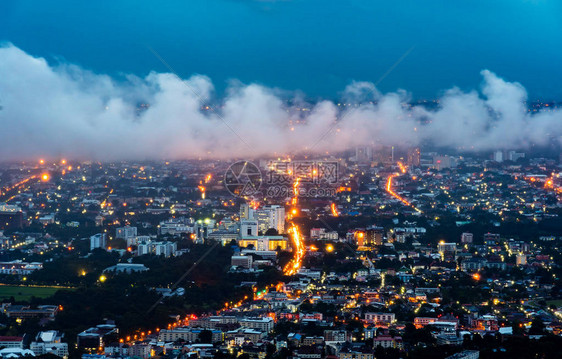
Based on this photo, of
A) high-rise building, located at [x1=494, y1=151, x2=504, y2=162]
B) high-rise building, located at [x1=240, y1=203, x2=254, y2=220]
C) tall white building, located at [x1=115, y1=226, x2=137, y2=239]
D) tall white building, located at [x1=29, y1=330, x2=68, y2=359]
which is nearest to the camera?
tall white building, located at [x1=29, y1=330, x2=68, y2=359]

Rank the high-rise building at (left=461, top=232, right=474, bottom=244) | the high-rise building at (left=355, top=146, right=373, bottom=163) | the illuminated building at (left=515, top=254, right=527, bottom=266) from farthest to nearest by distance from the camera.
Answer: the high-rise building at (left=355, top=146, right=373, bottom=163)
the high-rise building at (left=461, top=232, right=474, bottom=244)
the illuminated building at (left=515, top=254, right=527, bottom=266)

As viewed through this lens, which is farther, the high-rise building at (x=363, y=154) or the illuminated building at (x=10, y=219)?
the high-rise building at (x=363, y=154)

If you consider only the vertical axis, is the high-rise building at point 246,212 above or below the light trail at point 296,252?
above

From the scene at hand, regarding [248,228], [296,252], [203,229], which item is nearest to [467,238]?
[296,252]

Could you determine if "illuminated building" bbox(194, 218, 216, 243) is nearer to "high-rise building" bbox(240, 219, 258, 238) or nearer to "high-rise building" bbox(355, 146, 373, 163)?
"high-rise building" bbox(240, 219, 258, 238)

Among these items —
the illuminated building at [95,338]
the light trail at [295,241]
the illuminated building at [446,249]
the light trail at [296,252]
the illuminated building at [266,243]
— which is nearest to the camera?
the illuminated building at [95,338]

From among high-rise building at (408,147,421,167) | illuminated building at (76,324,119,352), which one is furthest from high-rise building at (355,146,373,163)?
illuminated building at (76,324,119,352)

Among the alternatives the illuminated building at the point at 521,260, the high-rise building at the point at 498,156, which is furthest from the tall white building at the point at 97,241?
the high-rise building at the point at 498,156

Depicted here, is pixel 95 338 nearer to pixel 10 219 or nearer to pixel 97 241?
pixel 97 241

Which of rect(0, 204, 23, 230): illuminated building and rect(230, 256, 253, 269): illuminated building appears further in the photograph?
rect(0, 204, 23, 230): illuminated building

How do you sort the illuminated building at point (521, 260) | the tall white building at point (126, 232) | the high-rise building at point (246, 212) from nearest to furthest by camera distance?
1. the illuminated building at point (521, 260)
2. the tall white building at point (126, 232)
3. the high-rise building at point (246, 212)

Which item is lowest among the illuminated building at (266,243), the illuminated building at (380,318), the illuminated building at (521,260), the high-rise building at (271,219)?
the illuminated building at (380,318)

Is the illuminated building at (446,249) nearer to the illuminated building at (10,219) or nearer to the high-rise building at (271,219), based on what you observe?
the high-rise building at (271,219)
